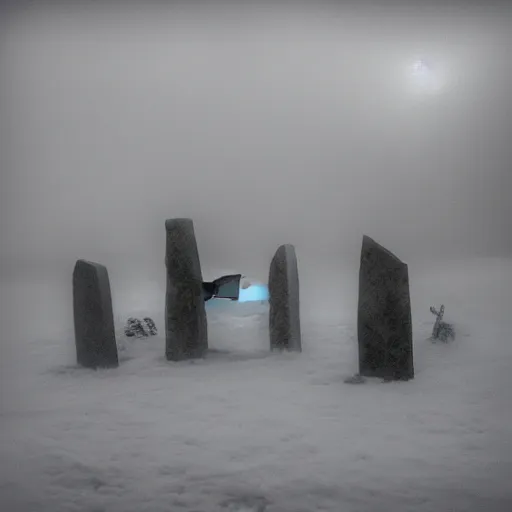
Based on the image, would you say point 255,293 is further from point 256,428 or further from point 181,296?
point 256,428

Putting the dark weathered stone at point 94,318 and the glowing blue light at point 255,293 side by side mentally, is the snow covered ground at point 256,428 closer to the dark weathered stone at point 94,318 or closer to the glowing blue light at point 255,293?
the dark weathered stone at point 94,318

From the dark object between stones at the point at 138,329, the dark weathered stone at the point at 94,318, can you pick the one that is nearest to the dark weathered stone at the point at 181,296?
the dark weathered stone at the point at 94,318

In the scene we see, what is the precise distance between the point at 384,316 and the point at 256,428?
1117 mm

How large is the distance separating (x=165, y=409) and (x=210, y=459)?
0.71 metres

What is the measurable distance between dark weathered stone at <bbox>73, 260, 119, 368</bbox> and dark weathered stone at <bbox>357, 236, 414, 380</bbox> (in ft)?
5.09

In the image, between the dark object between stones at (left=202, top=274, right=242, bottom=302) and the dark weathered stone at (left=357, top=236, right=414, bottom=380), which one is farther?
the dark object between stones at (left=202, top=274, right=242, bottom=302)

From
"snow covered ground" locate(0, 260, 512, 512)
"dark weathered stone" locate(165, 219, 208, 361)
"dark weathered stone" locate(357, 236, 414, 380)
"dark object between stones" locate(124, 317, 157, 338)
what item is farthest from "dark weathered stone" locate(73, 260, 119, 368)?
"dark weathered stone" locate(357, 236, 414, 380)

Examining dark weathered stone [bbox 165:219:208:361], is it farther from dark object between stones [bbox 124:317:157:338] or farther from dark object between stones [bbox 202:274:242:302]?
dark object between stones [bbox 124:317:157:338]

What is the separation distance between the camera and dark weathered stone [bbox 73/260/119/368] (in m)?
3.88

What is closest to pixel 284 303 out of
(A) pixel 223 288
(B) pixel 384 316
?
(A) pixel 223 288

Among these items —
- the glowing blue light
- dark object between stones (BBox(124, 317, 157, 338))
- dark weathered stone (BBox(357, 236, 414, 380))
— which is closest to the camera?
dark weathered stone (BBox(357, 236, 414, 380))

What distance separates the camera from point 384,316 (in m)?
3.51

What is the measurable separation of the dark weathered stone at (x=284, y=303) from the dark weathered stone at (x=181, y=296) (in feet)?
1.66

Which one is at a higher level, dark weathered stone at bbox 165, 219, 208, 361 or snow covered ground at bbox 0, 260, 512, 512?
dark weathered stone at bbox 165, 219, 208, 361
